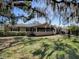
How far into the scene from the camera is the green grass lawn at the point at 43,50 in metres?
7.68

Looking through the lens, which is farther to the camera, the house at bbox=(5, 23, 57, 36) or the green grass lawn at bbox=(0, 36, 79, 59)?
the house at bbox=(5, 23, 57, 36)

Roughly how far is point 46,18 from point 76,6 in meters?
1.63

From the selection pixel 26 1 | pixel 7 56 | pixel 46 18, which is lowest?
pixel 7 56

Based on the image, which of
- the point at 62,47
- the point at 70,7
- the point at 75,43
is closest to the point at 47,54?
the point at 62,47

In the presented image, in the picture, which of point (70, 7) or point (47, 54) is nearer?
point (47, 54)

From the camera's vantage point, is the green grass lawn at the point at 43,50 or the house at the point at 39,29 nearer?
the green grass lawn at the point at 43,50

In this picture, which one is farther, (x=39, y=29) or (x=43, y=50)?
(x=39, y=29)

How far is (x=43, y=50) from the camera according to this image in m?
8.05

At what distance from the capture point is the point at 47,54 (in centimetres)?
777

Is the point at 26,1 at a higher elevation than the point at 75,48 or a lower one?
higher

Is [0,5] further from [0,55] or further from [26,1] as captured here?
[0,55]

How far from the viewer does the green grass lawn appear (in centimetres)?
768

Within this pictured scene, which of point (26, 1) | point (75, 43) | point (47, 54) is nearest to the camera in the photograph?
point (47, 54)

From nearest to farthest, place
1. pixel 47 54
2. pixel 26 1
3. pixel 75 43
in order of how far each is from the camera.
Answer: pixel 47 54 < pixel 75 43 < pixel 26 1
